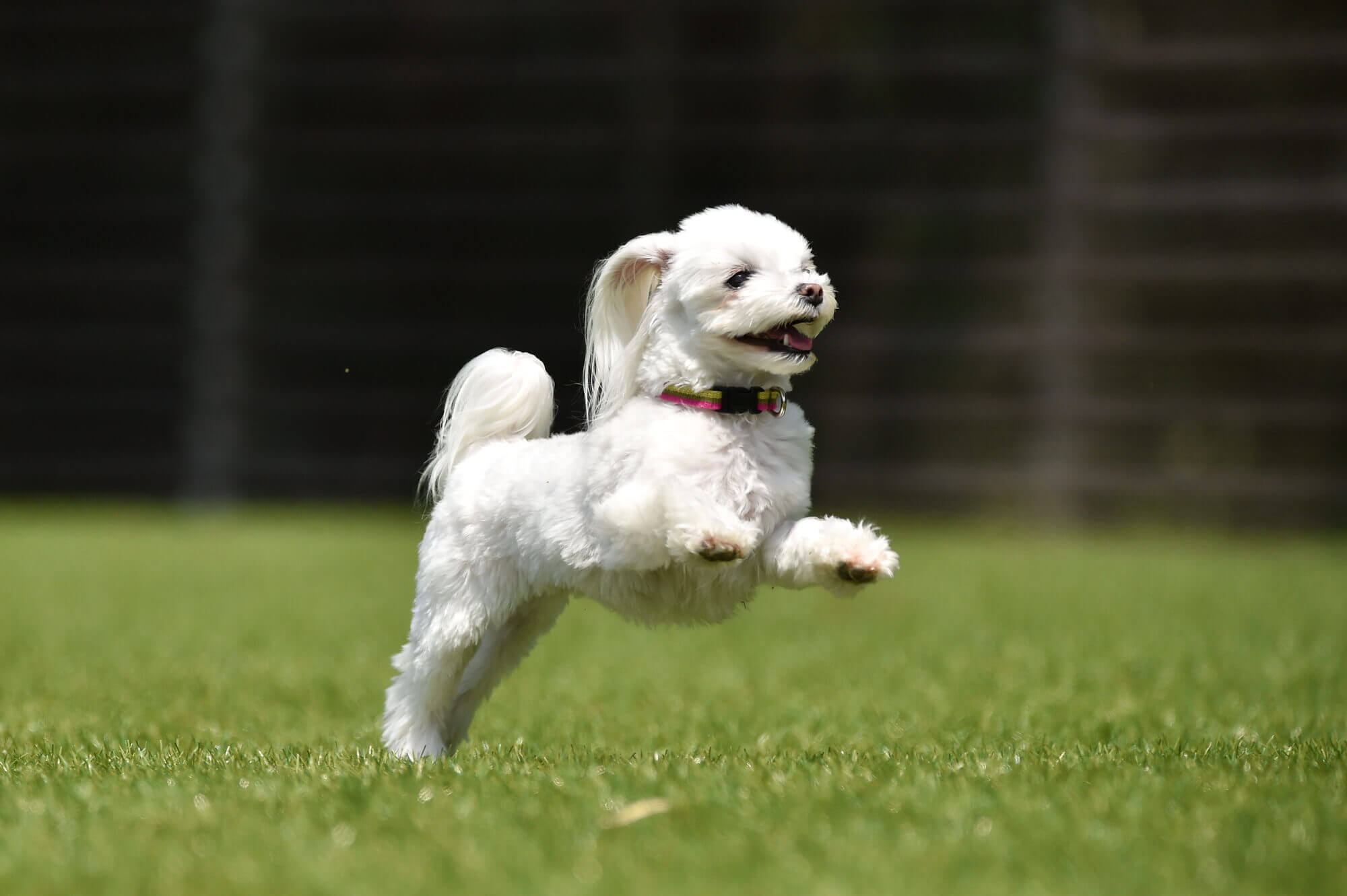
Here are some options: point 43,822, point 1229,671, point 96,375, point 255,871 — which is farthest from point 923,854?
point 96,375

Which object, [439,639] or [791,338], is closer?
[791,338]

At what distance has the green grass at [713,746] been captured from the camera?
2096mm

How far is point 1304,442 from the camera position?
11109mm

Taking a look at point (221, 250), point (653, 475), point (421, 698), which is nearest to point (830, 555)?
point (653, 475)

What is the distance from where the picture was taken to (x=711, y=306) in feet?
9.29

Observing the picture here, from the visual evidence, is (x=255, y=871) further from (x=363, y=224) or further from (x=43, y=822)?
(x=363, y=224)

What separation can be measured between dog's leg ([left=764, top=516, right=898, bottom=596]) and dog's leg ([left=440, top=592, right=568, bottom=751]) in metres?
0.67

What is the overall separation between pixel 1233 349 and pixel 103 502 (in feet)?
28.0

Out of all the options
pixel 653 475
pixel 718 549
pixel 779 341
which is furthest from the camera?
pixel 779 341

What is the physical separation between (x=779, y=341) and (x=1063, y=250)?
885cm

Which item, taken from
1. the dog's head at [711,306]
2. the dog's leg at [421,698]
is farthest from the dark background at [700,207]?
the dog's head at [711,306]

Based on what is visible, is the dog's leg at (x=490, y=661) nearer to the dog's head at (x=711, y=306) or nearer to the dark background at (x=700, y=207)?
the dog's head at (x=711, y=306)

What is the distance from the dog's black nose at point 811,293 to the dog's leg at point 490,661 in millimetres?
865

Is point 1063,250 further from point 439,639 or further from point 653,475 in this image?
point 653,475
